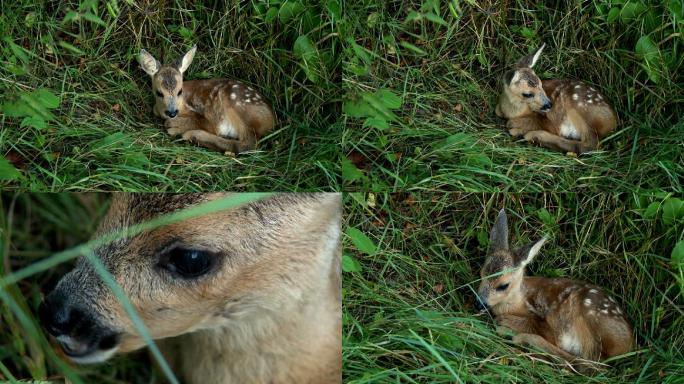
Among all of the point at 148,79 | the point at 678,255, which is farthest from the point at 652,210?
the point at 148,79

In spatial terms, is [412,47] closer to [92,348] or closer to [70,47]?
[70,47]

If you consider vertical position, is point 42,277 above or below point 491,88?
below

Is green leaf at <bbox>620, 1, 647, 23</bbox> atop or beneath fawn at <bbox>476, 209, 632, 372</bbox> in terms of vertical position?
atop

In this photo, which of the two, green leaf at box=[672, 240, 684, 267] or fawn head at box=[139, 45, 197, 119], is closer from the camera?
green leaf at box=[672, 240, 684, 267]

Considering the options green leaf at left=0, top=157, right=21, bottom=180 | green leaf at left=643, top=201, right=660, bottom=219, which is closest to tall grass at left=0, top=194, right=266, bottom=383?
green leaf at left=0, top=157, right=21, bottom=180

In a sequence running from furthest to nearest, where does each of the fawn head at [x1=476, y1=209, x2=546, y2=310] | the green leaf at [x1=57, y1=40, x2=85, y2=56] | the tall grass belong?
the green leaf at [x1=57, y1=40, x2=85, y2=56] < the fawn head at [x1=476, y1=209, x2=546, y2=310] < the tall grass

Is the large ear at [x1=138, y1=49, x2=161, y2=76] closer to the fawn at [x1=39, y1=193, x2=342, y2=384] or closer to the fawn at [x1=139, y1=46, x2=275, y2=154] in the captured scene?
the fawn at [x1=139, y1=46, x2=275, y2=154]

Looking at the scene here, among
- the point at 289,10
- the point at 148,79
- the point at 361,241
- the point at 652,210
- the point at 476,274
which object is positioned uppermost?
the point at 289,10
